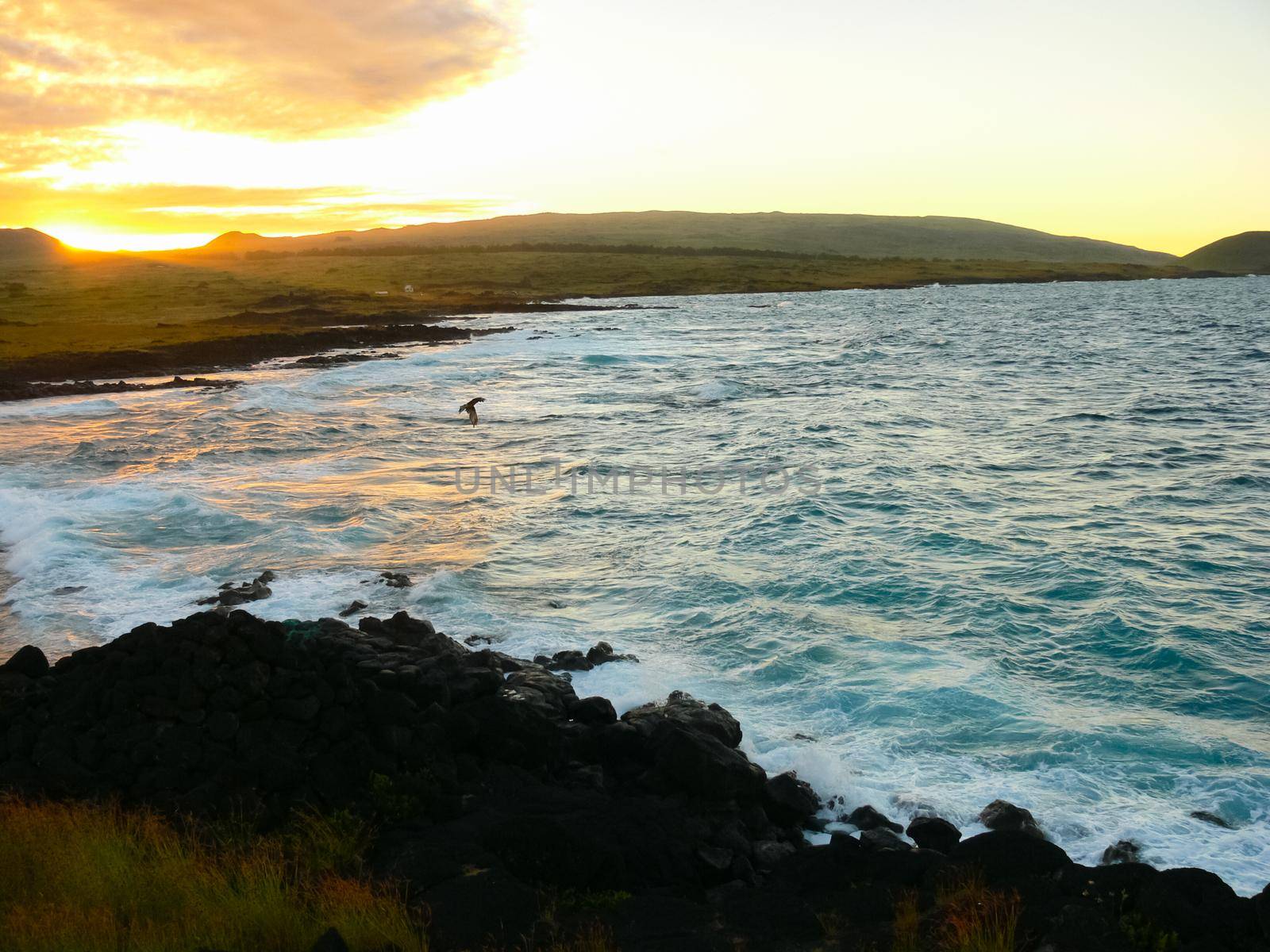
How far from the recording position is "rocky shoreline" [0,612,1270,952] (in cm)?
800

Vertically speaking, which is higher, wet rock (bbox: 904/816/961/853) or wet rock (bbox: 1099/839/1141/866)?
wet rock (bbox: 904/816/961/853)

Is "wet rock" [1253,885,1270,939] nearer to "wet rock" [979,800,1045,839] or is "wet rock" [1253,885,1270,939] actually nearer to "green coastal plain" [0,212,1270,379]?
"wet rock" [979,800,1045,839]

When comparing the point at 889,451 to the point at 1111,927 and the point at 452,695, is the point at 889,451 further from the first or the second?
the point at 1111,927

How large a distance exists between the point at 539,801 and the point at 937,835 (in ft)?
14.3

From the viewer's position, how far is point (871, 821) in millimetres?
10641

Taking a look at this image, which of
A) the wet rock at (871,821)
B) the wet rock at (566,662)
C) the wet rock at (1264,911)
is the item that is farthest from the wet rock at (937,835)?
the wet rock at (566,662)

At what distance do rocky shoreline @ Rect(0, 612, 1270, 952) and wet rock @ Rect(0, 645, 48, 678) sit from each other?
0.08 ft

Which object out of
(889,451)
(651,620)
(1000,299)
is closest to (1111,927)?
(651,620)

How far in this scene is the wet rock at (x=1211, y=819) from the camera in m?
10.7

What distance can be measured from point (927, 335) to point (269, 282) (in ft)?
314

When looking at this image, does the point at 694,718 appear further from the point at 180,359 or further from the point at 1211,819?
the point at 180,359

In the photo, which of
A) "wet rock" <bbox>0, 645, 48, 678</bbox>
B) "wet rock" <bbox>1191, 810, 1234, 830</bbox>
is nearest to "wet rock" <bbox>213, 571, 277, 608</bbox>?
"wet rock" <bbox>0, 645, 48, 678</bbox>

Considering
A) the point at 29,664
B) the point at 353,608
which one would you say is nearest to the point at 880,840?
the point at 29,664

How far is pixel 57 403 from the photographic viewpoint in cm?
4269
